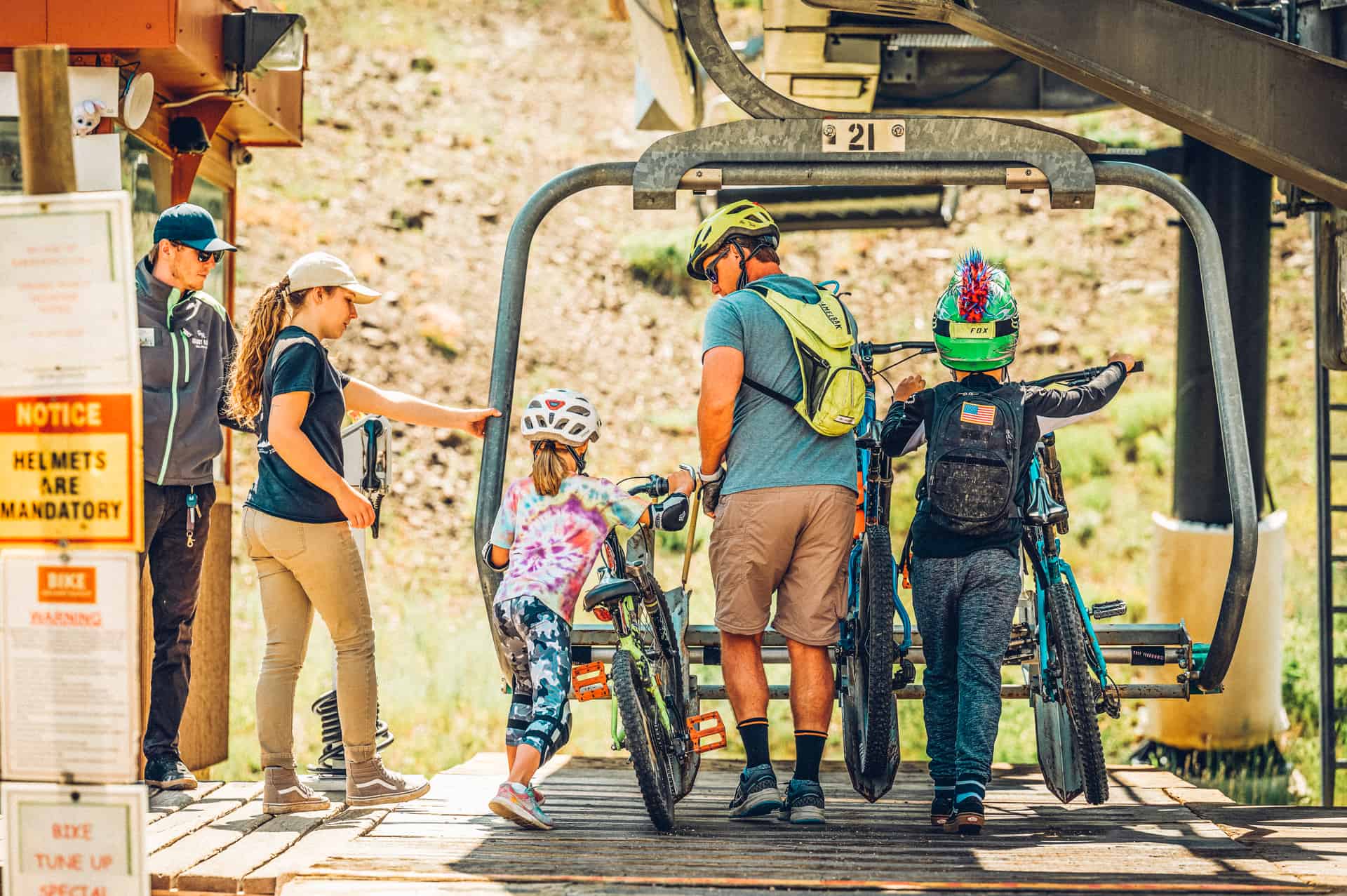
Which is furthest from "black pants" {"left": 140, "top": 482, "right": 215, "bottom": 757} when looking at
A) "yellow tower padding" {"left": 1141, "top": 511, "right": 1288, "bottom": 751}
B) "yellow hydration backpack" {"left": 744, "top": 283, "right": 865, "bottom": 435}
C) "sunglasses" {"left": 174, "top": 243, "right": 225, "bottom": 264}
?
"yellow tower padding" {"left": 1141, "top": 511, "right": 1288, "bottom": 751}

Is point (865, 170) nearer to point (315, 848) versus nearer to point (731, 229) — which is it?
point (731, 229)

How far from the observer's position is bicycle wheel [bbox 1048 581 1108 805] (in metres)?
5.93

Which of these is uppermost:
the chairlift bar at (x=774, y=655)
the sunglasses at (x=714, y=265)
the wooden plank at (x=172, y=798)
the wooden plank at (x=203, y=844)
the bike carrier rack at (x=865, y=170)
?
the bike carrier rack at (x=865, y=170)

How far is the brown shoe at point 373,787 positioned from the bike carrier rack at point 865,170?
1.01 metres

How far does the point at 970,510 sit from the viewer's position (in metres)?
5.99

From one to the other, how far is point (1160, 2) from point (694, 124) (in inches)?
200

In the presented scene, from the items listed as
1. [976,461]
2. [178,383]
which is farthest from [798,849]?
[178,383]

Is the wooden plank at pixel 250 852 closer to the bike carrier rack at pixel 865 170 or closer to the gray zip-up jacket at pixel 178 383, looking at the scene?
the bike carrier rack at pixel 865 170

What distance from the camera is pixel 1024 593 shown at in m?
6.48

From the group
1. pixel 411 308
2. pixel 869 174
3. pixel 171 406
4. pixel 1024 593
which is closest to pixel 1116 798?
pixel 1024 593

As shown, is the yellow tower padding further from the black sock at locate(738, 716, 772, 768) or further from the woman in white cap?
the woman in white cap

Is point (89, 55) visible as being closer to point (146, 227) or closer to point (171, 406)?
point (146, 227)

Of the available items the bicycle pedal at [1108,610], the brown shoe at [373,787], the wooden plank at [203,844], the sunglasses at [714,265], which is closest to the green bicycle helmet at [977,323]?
the sunglasses at [714,265]

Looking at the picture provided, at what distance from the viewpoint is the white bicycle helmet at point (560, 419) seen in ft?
19.8
